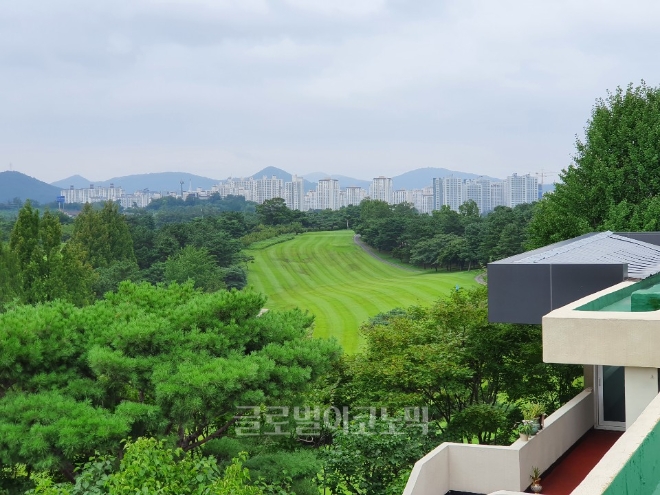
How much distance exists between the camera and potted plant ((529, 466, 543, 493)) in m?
7.95

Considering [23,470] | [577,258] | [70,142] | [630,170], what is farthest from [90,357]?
[70,142]

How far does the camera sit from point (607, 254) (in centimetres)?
1023

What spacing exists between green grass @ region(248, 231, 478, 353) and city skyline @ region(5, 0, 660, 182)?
50.9 feet

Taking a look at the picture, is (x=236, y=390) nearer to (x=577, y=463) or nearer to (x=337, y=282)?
(x=577, y=463)

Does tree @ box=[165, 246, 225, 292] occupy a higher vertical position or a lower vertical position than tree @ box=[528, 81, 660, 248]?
lower

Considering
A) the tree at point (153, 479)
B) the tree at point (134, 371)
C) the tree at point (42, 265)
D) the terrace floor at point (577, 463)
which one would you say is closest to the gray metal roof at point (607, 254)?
the terrace floor at point (577, 463)

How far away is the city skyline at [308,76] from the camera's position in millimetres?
53344

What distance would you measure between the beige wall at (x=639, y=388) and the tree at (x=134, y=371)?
17.2ft

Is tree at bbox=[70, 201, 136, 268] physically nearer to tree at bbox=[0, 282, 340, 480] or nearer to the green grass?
the green grass

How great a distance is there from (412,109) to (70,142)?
60.0 m

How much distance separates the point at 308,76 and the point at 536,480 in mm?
93233

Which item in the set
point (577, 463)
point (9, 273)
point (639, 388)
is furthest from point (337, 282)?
point (639, 388)

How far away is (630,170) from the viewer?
762 inches

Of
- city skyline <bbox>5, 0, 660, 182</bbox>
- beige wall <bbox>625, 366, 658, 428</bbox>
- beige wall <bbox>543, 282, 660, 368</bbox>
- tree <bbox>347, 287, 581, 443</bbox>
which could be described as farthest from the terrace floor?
city skyline <bbox>5, 0, 660, 182</bbox>
